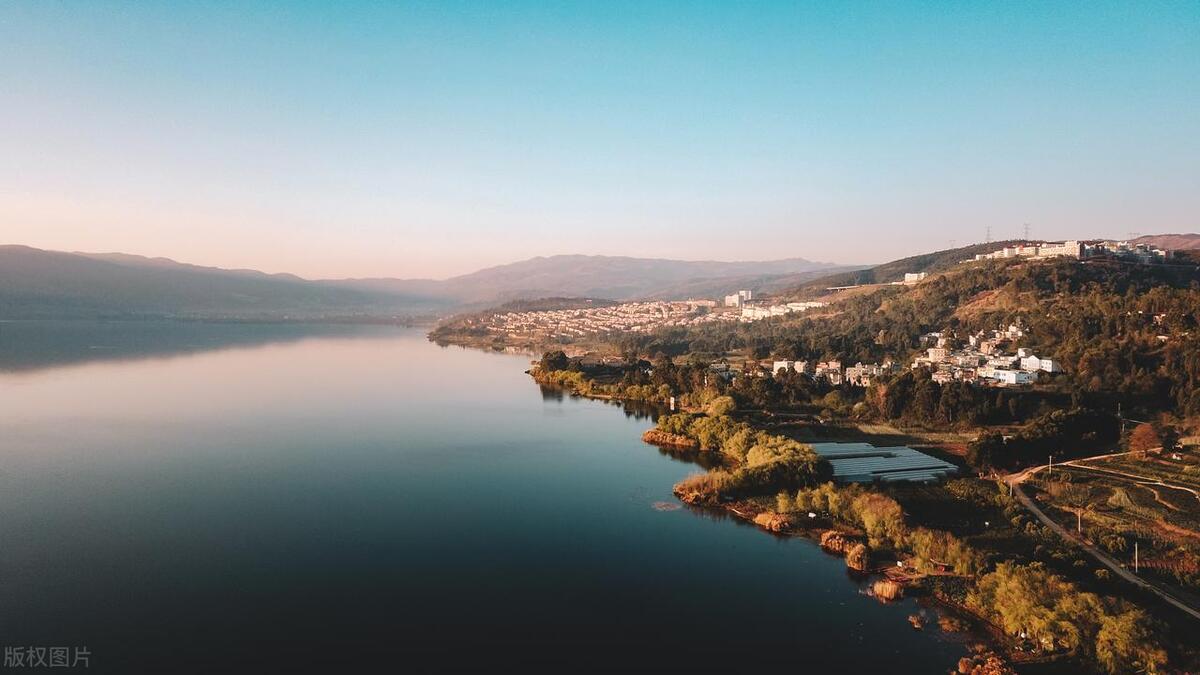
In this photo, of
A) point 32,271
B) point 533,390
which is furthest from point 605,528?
point 32,271

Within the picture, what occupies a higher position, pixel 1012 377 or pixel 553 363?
pixel 553 363

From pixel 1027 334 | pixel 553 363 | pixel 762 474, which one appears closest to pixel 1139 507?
pixel 762 474

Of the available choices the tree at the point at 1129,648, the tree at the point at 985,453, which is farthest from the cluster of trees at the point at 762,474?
the tree at the point at 1129,648

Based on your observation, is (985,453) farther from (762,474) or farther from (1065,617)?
(1065,617)

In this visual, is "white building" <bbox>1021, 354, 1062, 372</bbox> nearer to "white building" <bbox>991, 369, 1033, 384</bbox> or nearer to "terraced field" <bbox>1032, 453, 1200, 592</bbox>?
"white building" <bbox>991, 369, 1033, 384</bbox>

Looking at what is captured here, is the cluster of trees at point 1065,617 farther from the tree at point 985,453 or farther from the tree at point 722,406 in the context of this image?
the tree at point 722,406

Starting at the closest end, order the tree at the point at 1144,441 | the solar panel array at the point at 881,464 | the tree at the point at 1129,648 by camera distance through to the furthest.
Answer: the tree at the point at 1129,648 < the solar panel array at the point at 881,464 < the tree at the point at 1144,441

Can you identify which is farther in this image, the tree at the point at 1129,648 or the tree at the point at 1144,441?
the tree at the point at 1144,441
